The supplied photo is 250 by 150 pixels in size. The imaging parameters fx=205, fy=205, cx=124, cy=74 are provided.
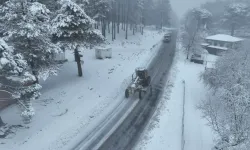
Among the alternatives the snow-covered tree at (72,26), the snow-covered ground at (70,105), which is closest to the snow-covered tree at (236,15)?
the snow-covered ground at (70,105)

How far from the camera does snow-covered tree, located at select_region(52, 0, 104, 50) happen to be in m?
22.3

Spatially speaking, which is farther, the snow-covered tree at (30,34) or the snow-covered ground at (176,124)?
the snow-covered tree at (30,34)

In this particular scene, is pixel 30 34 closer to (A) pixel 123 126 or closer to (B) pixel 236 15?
(A) pixel 123 126

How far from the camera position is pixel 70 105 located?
20.6m

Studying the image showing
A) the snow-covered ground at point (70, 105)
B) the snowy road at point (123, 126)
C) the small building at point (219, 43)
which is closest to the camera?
the snowy road at point (123, 126)

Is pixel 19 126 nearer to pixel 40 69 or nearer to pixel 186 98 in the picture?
pixel 40 69

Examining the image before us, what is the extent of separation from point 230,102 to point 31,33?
17.3 meters

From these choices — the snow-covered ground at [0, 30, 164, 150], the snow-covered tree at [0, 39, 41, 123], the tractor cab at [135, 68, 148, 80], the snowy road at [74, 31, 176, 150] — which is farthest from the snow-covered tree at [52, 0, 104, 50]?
the snowy road at [74, 31, 176, 150]

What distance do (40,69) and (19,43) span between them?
9.76 ft

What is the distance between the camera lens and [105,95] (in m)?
23.1

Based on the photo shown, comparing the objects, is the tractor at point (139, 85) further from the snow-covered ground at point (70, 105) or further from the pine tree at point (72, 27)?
the pine tree at point (72, 27)

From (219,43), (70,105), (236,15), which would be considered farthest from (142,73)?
(236,15)

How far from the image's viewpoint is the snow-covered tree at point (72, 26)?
22.3 meters

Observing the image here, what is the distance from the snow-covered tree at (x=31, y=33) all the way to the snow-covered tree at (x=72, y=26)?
1683 mm
